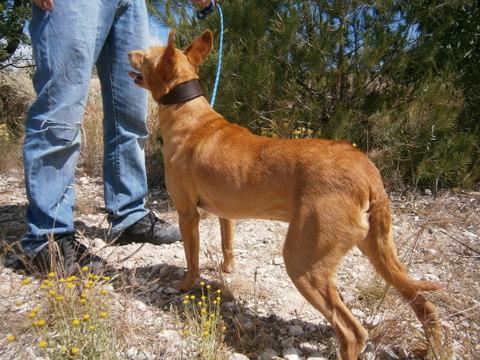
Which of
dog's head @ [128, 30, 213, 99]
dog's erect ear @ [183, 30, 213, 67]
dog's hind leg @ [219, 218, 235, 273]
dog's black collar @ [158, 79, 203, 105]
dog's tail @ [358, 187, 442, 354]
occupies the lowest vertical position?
dog's hind leg @ [219, 218, 235, 273]

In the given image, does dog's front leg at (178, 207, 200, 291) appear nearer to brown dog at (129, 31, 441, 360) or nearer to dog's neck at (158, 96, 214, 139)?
brown dog at (129, 31, 441, 360)

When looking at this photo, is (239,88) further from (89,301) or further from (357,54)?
(89,301)

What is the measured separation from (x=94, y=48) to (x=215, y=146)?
111cm

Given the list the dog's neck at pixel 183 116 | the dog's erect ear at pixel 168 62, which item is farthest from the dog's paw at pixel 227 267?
the dog's erect ear at pixel 168 62

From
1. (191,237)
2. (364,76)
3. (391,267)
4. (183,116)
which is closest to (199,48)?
(183,116)

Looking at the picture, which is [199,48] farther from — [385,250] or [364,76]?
[364,76]

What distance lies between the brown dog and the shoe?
0.75 m

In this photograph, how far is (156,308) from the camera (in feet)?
8.25

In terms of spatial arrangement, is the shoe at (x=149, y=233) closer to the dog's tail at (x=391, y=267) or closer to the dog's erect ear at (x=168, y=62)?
the dog's erect ear at (x=168, y=62)

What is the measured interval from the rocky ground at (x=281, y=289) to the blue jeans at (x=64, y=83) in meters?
0.39

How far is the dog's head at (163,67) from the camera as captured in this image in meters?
2.62

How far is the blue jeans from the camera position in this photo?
2516 mm

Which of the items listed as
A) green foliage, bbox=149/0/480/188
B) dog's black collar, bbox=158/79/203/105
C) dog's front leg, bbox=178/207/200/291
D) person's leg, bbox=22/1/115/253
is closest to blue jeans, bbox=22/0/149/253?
person's leg, bbox=22/1/115/253

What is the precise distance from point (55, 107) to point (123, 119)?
0.71 meters
